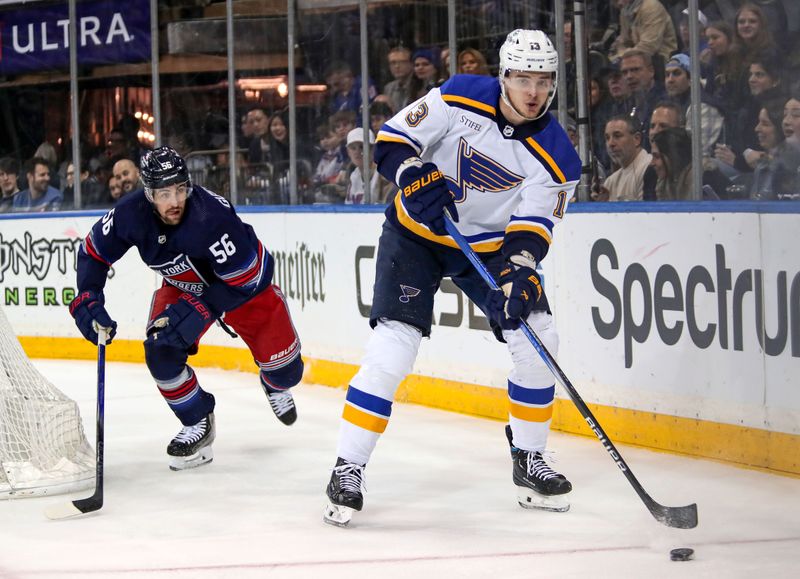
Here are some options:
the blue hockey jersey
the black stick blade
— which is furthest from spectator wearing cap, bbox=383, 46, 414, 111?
the black stick blade

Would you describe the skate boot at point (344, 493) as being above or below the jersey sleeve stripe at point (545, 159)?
below

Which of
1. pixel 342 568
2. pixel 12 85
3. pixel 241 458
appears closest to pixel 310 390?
pixel 241 458

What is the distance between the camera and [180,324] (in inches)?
155

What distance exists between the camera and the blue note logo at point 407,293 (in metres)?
3.37

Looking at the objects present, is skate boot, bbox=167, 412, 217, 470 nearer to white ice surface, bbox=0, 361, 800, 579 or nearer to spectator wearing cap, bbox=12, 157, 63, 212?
white ice surface, bbox=0, 361, 800, 579

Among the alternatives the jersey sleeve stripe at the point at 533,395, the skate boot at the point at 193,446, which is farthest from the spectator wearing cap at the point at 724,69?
the skate boot at the point at 193,446

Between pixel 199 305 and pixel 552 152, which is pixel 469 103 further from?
pixel 199 305

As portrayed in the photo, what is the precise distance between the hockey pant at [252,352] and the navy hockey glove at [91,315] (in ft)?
0.87

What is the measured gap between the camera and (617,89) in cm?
485

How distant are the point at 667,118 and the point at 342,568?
2.42m

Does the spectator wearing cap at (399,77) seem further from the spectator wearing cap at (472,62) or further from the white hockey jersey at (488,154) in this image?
the white hockey jersey at (488,154)

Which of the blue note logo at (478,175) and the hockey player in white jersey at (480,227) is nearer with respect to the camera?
the hockey player in white jersey at (480,227)

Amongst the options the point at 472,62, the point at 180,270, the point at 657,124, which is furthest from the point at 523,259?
the point at 472,62

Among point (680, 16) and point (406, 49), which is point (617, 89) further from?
point (406, 49)
